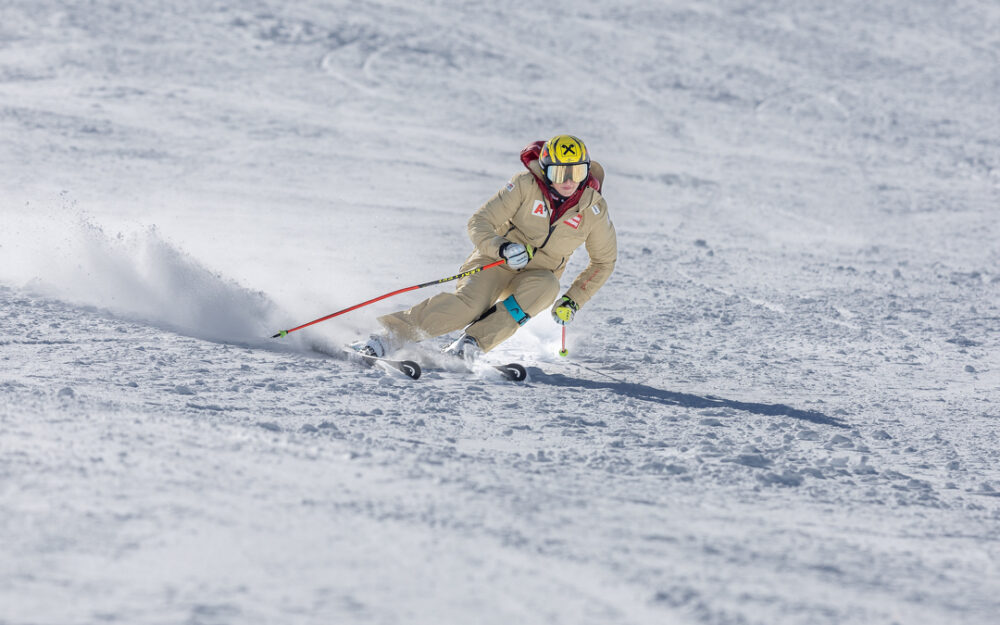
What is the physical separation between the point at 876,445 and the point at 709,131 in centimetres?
1092

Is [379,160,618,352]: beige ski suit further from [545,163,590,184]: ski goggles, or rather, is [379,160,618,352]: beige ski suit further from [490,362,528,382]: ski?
[490,362,528,382]: ski

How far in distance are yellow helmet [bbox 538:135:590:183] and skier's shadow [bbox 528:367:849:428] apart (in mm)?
1284

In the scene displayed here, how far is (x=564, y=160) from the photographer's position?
657 cm

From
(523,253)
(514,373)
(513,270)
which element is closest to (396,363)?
(514,373)

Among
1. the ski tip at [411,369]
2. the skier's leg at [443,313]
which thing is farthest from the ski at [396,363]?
the skier's leg at [443,313]

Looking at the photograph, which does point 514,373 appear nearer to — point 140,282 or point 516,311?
point 516,311

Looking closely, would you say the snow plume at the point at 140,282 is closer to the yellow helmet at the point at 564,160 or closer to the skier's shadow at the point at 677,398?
the skier's shadow at the point at 677,398

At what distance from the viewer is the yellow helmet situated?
259 inches

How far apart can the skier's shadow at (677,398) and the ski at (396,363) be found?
2.74ft

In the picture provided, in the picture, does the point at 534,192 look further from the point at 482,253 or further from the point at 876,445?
the point at 876,445

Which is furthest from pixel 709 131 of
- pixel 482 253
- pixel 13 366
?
pixel 13 366

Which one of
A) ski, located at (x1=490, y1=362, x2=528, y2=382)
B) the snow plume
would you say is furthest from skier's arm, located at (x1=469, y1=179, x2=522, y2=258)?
the snow plume

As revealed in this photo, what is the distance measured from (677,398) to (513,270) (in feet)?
4.80

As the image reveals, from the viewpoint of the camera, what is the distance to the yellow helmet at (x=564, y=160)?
658cm
